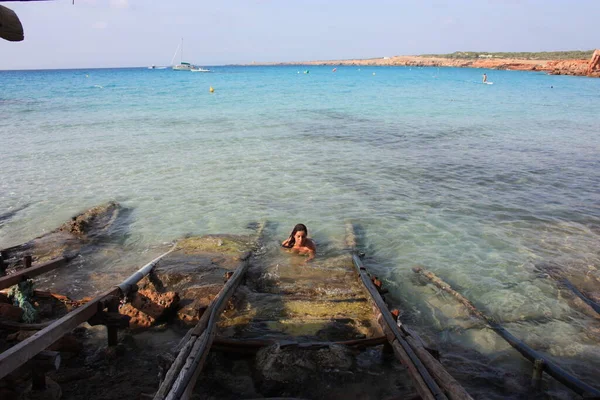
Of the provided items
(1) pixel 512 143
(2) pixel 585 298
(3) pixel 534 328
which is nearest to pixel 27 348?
(3) pixel 534 328

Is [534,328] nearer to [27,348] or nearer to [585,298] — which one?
[585,298]

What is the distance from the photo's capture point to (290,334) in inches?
204

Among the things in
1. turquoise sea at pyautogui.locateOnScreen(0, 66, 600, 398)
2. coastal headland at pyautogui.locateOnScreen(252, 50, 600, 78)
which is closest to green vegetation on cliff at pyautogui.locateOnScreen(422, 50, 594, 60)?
coastal headland at pyautogui.locateOnScreen(252, 50, 600, 78)

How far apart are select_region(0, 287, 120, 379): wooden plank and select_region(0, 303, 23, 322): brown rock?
46.3 inches

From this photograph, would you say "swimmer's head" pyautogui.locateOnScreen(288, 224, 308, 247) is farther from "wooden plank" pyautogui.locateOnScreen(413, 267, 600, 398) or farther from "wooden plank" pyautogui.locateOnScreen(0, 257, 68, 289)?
"wooden plank" pyautogui.locateOnScreen(0, 257, 68, 289)

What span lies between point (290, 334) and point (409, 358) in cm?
182

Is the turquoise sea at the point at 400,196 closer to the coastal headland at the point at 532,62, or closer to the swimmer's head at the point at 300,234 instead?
the swimmer's head at the point at 300,234

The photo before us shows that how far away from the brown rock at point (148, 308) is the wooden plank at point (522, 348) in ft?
13.4

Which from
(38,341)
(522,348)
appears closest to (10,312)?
(38,341)

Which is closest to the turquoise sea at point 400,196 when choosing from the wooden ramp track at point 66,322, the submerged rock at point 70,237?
the submerged rock at point 70,237

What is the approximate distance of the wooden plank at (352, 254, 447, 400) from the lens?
3.24 metres

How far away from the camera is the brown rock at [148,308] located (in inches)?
210

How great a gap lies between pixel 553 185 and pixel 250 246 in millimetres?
9159

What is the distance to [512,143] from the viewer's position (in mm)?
18328
